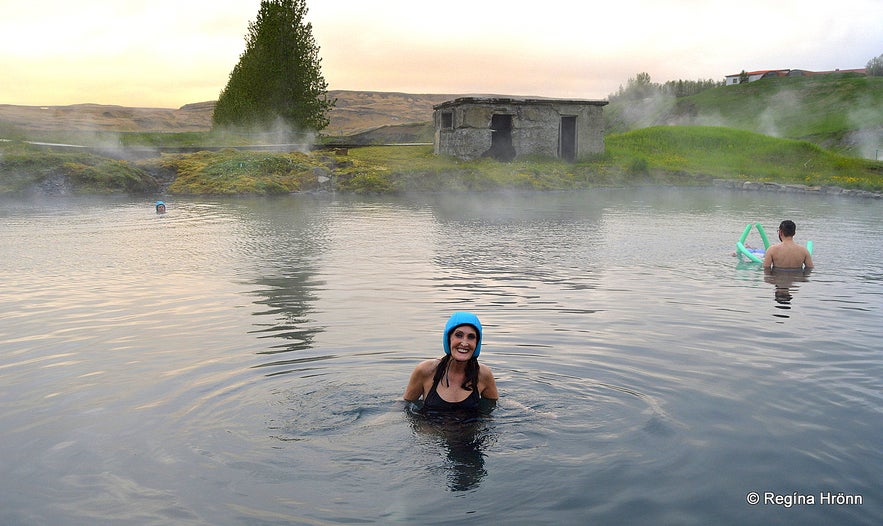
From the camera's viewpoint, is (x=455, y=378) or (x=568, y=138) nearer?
(x=455, y=378)

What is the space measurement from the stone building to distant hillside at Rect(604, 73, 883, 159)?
27732mm

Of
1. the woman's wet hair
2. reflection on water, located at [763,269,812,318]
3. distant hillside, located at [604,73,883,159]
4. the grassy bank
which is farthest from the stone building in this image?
the woman's wet hair

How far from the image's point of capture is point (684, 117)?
294ft

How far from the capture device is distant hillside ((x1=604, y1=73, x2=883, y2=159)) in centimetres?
6750

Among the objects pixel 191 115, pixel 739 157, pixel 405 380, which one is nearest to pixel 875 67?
pixel 739 157

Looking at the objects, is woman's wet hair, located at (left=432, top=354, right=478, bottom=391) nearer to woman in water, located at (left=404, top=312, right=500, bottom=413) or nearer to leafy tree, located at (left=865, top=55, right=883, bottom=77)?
woman in water, located at (left=404, top=312, right=500, bottom=413)

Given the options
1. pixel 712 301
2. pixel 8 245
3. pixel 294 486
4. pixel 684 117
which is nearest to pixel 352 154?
pixel 8 245

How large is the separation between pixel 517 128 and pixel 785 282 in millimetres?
31452

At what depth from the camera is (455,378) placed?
23.5ft

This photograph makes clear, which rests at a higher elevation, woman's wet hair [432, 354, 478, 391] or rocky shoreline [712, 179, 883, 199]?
Answer: rocky shoreline [712, 179, 883, 199]

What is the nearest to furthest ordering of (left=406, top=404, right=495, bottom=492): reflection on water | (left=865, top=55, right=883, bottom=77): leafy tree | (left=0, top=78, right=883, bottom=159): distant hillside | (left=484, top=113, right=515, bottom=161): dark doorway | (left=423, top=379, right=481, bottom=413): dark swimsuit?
(left=406, top=404, right=495, bottom=492): reflection on water, (left=423, top=379, right=481, bottom=413): dark swimsuit, (left=484, top=113, right=515, bottom=161): dark doorway, (left=0, top=78, right=883, bottom=159): distant hillside, (left=865, top=55, right=883, bottom=77): leafy tree

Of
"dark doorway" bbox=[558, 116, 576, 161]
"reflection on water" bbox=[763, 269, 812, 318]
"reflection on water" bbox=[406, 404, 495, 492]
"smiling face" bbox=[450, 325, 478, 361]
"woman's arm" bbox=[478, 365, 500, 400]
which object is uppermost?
"dark doorway" bbox=[558, 116, 576, 161]

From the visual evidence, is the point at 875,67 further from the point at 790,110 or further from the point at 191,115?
the point at 191,115

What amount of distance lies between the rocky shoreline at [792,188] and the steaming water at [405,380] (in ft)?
82.3
